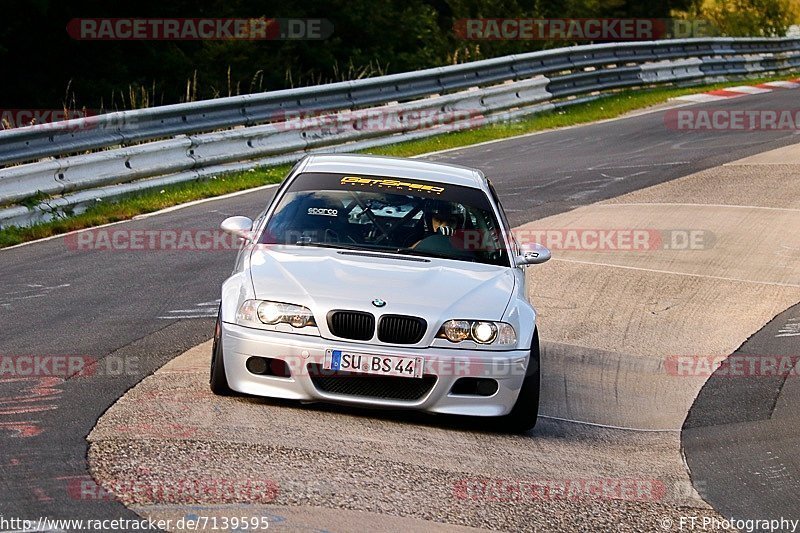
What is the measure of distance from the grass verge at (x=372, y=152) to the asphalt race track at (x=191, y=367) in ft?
1.13

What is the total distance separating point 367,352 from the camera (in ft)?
22.9

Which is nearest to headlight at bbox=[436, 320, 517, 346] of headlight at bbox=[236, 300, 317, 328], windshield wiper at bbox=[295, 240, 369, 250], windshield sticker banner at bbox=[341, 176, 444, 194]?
headlight at bbox=[236, 300, 317, 328]

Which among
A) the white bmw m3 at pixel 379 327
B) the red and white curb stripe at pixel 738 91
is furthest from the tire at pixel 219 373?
the red and white curb stripe at pixel 738 91

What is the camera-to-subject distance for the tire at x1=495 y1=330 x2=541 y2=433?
24.0 feet

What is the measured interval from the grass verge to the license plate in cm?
623

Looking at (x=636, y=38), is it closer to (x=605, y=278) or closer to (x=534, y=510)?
(x=605, y=278)

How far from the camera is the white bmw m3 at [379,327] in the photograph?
7039mm

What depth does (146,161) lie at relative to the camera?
14961 millimetres

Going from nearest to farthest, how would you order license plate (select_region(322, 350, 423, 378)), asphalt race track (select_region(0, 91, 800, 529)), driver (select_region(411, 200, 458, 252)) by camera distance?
1. asphalt race track (select_region(0, 91, 800, 529))
2. license plate (select_region(322, 350, 423, 378))
3. driver (select_region(411, 200, 458, 252))

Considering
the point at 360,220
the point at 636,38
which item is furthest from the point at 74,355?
the point at 636,38

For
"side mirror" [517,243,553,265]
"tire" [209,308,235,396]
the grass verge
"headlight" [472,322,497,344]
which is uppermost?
"side mirror" [517,243,553,265]

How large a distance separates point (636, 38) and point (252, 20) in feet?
95.9

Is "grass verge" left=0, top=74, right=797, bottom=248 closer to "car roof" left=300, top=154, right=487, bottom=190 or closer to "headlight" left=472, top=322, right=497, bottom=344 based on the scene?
"car roof" left=300, top=154, right=487, bottom=190

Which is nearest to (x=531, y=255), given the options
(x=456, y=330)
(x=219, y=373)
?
(x=456, y=330)
